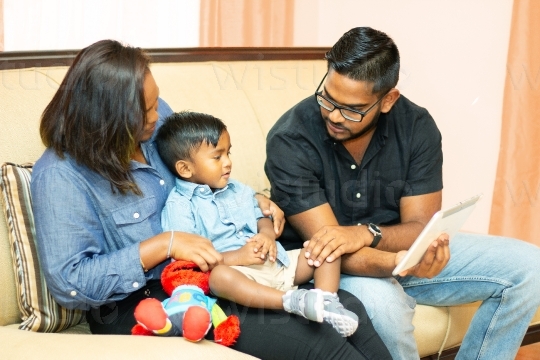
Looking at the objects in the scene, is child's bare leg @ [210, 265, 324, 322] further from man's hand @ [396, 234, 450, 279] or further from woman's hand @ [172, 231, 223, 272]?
man's hand @ [396, 234, 450, 279]

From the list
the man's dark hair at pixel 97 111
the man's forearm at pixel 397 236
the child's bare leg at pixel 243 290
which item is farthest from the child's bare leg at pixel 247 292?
the man's forearm at pixel 397 236

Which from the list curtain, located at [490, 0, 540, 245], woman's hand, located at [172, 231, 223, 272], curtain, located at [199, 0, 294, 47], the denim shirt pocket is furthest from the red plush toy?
curtain, located at [490, 0, 540, 245]

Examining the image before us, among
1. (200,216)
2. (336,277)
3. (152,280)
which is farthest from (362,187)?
(152,280)

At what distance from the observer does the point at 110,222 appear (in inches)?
67.1

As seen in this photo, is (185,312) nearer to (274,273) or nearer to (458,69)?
(274,273)

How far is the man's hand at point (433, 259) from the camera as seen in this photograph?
1780mm

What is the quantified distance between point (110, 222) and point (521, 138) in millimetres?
1828

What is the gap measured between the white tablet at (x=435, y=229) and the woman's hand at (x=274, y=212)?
1.26 ft

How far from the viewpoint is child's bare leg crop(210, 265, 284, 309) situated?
164 centimetres

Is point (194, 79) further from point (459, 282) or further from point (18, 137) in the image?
point (459, 282)

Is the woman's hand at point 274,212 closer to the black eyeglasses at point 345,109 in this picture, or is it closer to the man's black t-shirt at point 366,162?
the man's black t-shirt at point 366,162

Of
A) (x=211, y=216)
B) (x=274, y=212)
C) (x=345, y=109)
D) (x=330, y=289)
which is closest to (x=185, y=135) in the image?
(x=211, y=216)

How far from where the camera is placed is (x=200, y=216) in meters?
1.82

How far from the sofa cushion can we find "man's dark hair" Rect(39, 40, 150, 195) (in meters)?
0.13
